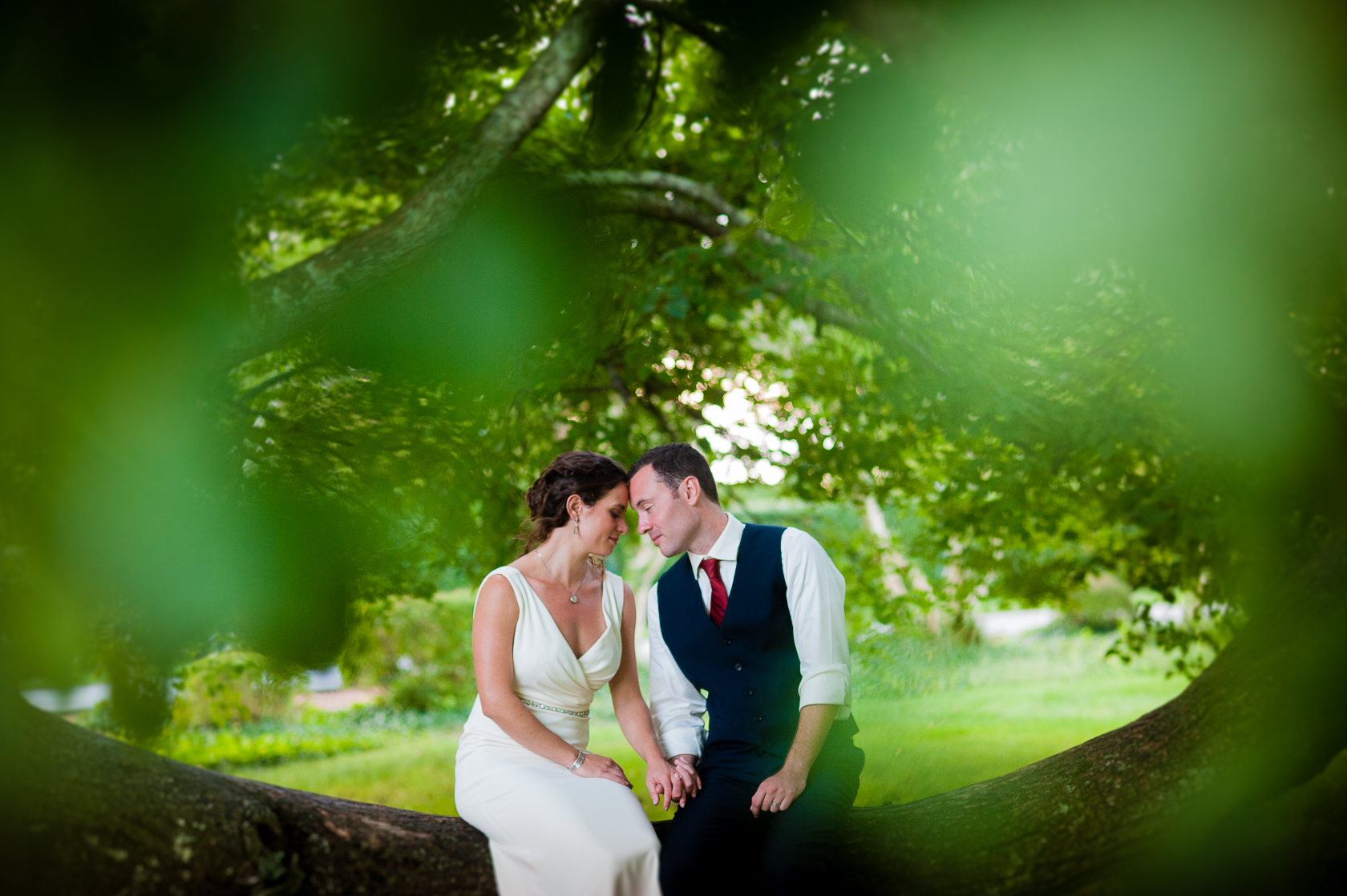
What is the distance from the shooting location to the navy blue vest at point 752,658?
2701 millimetres

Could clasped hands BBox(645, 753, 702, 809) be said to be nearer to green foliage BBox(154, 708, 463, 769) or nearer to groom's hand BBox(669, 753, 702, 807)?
groom's hand BBox(669, 753, 702, 807)

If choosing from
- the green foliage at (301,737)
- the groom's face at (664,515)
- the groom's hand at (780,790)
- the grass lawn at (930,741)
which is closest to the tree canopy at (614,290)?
the grass lawn at (930,741)

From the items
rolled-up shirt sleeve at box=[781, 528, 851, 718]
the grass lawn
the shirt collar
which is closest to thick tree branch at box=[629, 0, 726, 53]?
the shirt collar

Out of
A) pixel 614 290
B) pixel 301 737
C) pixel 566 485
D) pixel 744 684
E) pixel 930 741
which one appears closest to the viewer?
pixel 744 684

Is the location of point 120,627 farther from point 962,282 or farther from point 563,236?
point 962,282

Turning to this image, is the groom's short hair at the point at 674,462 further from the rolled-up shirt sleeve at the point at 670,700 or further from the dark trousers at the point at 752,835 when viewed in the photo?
the dark trousers at the point at 752,835

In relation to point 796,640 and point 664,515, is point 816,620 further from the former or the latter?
point 664,515

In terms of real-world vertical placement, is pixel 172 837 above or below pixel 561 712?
below

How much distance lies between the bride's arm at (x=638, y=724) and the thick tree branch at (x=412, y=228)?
222 centimetres

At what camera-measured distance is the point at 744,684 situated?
8.95 ft

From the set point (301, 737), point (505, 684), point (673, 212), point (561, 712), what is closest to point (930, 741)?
point (673, 212)

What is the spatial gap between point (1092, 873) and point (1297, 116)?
9.75 ft

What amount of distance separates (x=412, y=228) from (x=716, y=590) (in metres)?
2.52

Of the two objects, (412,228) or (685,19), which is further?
(685,19)
